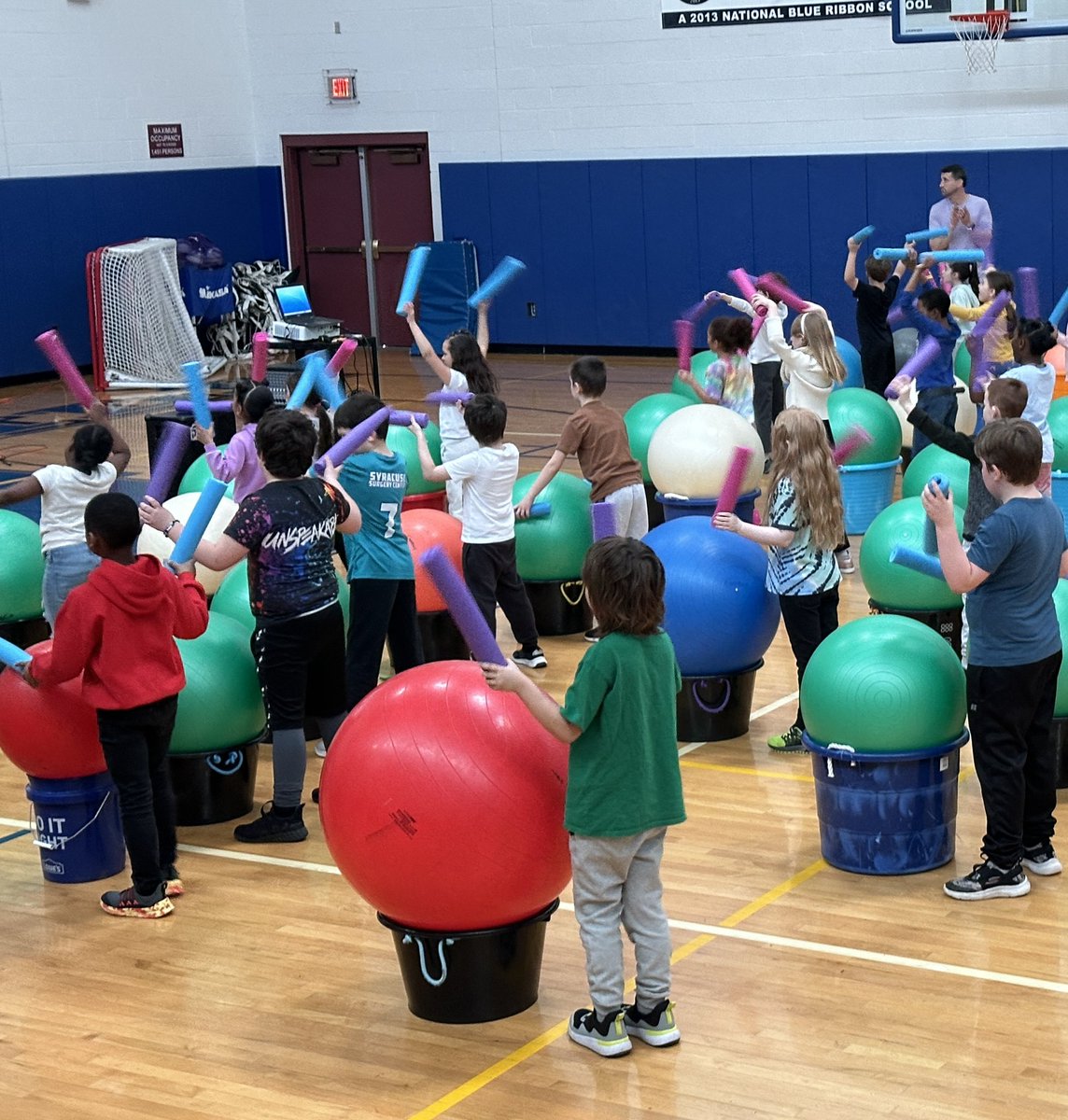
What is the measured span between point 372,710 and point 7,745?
206cm

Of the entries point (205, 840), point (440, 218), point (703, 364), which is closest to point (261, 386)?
point (205, 840)

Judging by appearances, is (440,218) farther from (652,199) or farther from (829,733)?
(829,733)

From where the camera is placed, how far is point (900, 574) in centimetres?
880

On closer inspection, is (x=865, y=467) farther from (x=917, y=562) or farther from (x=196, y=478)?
(x=917, y=562)

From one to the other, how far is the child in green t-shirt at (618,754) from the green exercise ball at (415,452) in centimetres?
674

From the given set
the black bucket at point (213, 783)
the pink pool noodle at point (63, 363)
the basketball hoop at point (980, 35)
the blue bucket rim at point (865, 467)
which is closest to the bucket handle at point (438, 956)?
the black bucket at point (213, 783)

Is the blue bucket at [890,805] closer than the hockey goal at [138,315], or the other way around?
the blue bucket at [890,805]

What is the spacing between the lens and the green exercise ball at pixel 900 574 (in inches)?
345

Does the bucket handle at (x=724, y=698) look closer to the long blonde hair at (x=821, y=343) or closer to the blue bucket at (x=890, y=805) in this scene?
the blue bucket at (x=890, y=805)

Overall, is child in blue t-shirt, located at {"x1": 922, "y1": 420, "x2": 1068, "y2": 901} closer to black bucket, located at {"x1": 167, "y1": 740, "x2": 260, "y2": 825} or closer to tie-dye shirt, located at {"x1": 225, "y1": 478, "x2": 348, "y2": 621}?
tie-dye shirt, located at {"x1": 225, "y1": 478, "x2": 348, "y2": 621}

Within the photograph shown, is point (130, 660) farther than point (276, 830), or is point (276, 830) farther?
point (276, 830)

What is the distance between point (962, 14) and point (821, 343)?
27.4ft

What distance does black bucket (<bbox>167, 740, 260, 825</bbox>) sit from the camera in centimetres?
746

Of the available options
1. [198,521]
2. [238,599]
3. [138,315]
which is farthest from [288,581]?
[138,315]
